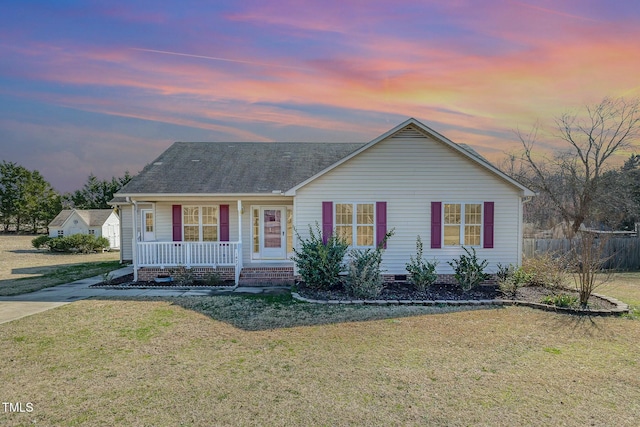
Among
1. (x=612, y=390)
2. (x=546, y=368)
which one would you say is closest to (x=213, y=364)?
(x=546, y=368)

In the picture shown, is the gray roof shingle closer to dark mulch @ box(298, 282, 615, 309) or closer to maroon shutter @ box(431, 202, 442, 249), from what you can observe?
dark mulch @ box(298, 282, 615, 309)

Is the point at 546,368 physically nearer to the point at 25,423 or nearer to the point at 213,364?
the point at 213,364

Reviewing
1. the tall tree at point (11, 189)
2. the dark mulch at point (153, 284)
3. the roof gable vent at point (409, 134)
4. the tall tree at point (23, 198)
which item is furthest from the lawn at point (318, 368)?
the tall tree at point (11, 189)

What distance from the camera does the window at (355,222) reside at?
11.7 metres

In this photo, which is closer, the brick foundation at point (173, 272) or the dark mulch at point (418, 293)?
the dark mulch at point (418, 293)

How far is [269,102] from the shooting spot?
50.0ft

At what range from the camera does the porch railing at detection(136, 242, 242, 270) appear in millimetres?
12328

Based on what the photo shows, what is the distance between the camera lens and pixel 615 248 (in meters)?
18.0

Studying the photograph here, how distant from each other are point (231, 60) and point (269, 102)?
105 inches

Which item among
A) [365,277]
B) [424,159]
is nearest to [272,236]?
[365,277]

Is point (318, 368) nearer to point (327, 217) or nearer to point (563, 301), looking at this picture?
point (327, 217)

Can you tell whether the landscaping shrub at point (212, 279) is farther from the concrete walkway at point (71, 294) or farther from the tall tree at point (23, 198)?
the tall tree at point (23, 198)

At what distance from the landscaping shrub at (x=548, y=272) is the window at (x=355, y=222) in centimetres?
522

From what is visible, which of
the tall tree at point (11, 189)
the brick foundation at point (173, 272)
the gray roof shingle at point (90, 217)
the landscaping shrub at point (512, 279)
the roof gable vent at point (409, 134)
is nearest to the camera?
the landscaping shrub at point (512, 279)
